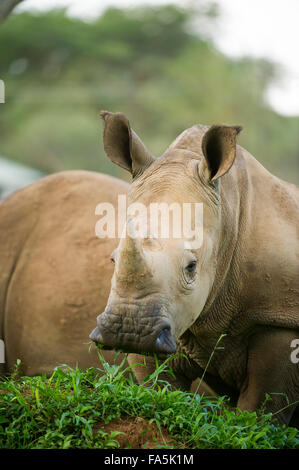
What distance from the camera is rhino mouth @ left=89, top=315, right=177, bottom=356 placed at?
3.64 meters

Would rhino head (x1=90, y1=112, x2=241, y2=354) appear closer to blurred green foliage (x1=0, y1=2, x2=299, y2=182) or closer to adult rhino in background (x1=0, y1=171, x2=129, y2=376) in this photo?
adult rhino in background (x1=0, y1=171, x2=129, y2=376)

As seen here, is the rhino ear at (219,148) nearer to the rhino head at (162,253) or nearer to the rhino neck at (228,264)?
the rhino head at (162,253)

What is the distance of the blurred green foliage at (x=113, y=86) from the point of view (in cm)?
2906

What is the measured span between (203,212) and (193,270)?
1.17 feet

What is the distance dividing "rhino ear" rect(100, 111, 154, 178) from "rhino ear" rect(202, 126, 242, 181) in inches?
15.7

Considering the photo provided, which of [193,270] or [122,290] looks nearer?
[122,290]

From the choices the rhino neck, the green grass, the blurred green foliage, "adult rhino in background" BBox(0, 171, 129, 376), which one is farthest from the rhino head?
the blurred green foliage

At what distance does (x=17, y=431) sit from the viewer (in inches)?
142

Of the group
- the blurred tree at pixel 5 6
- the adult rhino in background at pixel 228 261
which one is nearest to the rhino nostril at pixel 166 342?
the adult rhino in background at pixel 228 261

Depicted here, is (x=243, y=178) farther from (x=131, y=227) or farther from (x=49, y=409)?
(x=49, y=409)

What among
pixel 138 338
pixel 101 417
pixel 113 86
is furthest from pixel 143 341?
pixel 113 86

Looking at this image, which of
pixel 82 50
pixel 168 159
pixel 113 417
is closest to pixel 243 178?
pixel 168 159

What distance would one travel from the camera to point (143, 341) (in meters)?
3.64
